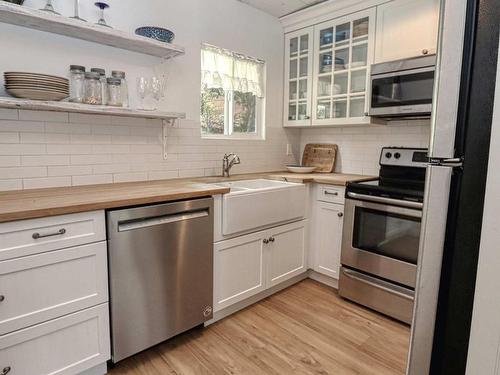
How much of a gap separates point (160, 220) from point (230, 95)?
170cm

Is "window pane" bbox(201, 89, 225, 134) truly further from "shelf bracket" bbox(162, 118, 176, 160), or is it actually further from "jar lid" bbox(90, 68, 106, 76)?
"jar lid" bbox(90, 68, 106, 76)

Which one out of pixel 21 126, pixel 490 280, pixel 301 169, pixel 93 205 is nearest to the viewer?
pixel 490 280

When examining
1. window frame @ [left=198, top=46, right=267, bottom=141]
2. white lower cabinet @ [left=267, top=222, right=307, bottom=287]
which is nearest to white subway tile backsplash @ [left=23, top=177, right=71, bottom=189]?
window frame @ [left=198, top=46, right=267, bottom=141]

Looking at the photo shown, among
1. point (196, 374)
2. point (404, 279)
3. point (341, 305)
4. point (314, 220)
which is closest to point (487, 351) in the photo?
point (196, 374)

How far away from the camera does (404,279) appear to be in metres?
2.16

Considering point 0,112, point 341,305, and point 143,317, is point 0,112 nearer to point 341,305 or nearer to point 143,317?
point 143,317

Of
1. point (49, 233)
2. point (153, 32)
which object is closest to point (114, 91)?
point (153, 32)

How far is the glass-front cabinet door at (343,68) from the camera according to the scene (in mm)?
2631

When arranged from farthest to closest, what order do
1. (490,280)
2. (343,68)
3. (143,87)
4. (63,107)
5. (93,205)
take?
(343,68) → (143,87) → (63,107) → (93,205) → (490,280)

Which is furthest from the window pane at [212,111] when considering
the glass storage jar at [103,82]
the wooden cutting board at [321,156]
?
the wooden cutting board at [321,156]

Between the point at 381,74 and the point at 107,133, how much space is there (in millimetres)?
2103

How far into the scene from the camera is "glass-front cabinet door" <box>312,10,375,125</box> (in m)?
2.63

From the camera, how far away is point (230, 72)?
2.89 metres

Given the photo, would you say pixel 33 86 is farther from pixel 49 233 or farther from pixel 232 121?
pixel 232 121
